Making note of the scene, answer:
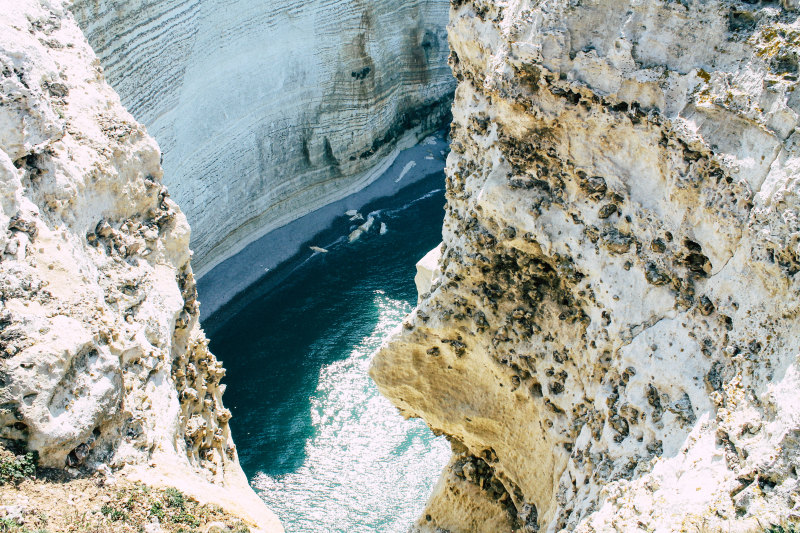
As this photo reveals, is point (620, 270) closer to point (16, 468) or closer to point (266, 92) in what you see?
point (16, 468)

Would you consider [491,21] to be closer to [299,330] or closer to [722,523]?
[722,523]

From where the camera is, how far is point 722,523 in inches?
225

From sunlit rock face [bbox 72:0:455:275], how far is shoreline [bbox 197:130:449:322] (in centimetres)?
50

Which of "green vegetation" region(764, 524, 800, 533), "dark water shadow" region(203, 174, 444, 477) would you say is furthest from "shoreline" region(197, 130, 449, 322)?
"green vegetation" region(764, 524, 800, 533)

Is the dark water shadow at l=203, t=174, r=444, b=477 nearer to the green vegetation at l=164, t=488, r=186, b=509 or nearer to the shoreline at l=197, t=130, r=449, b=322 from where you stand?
the shoreline at l=197, t=130, r=449, b=322

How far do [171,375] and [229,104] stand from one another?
2047 centimetres

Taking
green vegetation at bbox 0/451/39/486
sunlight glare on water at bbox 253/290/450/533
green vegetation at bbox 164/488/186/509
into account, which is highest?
green vegetation at bbox 0/451/39/486

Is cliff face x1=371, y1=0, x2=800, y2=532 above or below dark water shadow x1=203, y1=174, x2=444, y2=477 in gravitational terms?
above

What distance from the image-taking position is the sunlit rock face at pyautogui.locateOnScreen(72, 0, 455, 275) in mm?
25359

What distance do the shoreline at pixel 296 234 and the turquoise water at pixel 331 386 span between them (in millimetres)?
459

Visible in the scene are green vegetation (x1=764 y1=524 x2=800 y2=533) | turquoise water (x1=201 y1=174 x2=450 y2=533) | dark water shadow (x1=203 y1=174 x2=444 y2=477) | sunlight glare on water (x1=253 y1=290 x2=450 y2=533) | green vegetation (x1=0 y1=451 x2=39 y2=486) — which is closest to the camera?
green vegetation (x1=764 y1=524 x2=800 y2=533)

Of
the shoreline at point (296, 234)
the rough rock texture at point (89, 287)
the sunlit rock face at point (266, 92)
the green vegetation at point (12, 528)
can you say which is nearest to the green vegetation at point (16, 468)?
the rough rock texture at point (89, 287)

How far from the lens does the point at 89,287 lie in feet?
31.6

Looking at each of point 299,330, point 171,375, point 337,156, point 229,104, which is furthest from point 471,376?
point 337,156
